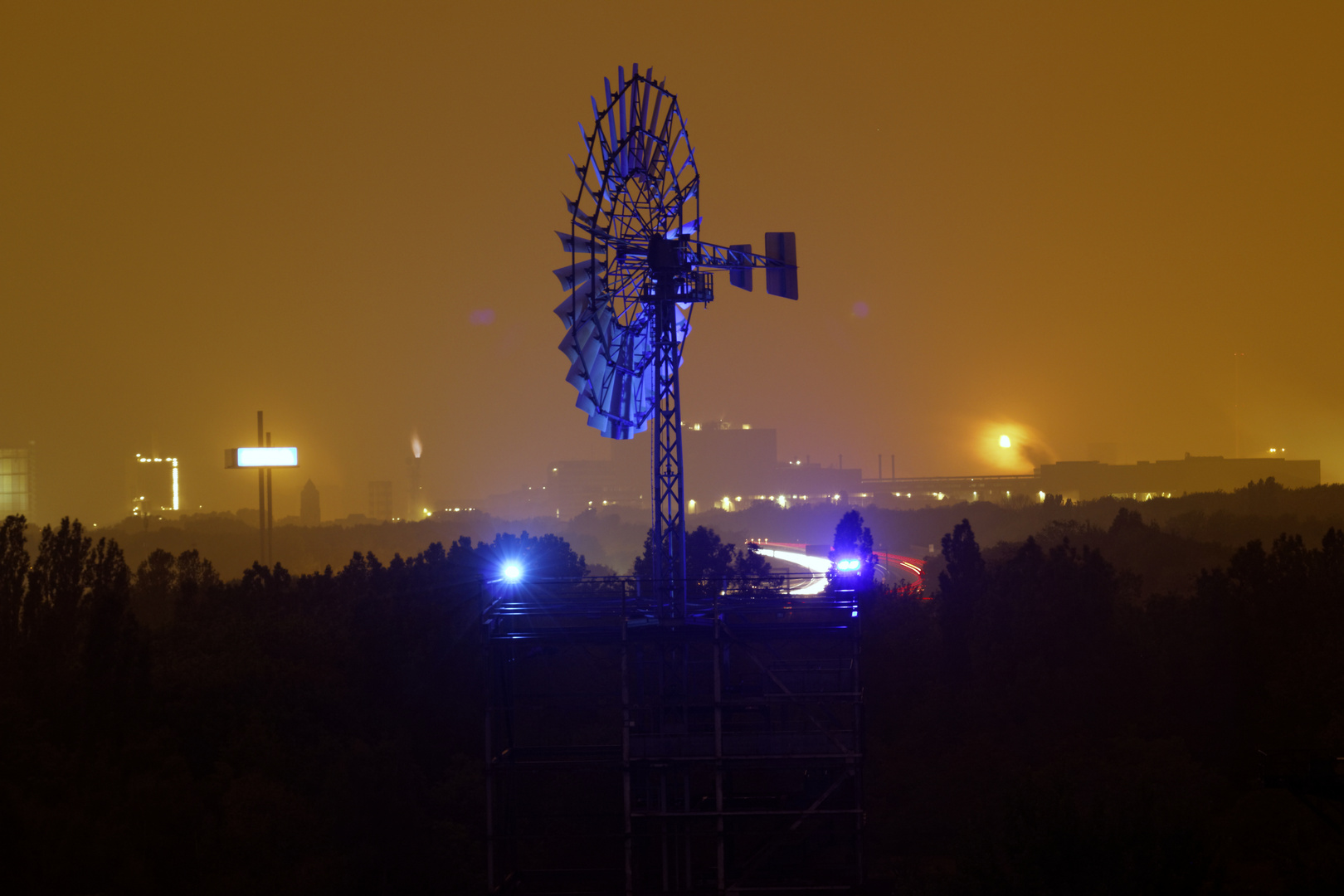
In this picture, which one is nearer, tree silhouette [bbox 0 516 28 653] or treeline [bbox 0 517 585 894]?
treeline [bbox 0 517 585 894]

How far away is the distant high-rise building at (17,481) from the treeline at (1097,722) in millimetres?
140129

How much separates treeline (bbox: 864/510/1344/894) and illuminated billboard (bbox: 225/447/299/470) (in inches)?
2537

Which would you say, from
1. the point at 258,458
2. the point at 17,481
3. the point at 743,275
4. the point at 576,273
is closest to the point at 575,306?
the point at 576,273

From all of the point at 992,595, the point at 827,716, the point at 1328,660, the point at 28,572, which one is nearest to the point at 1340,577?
the point at 1328,660

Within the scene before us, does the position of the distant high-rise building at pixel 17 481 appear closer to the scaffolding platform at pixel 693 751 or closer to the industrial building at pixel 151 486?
the industrial building at pixel 151 486

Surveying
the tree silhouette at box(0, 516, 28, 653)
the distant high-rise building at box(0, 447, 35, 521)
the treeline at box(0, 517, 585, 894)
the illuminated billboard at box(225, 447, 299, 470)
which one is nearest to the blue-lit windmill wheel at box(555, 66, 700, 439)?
the treeline at box(0, 517, 585, 894)

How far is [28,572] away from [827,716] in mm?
36674

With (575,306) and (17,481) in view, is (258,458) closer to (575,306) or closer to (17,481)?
(17,481)

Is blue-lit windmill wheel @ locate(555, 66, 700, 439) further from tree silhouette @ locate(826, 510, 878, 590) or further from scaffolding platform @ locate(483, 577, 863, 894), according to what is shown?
tree silhouette @ locate(826, 510, 878, 590)

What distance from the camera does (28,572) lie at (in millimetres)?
52219

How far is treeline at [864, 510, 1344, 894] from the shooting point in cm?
2566

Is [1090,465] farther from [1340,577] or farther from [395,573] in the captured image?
[395,573]

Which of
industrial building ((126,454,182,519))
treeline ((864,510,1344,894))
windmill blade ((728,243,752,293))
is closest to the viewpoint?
treeline ((864,510,1344,894))

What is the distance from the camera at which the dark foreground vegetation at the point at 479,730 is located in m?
29.4
